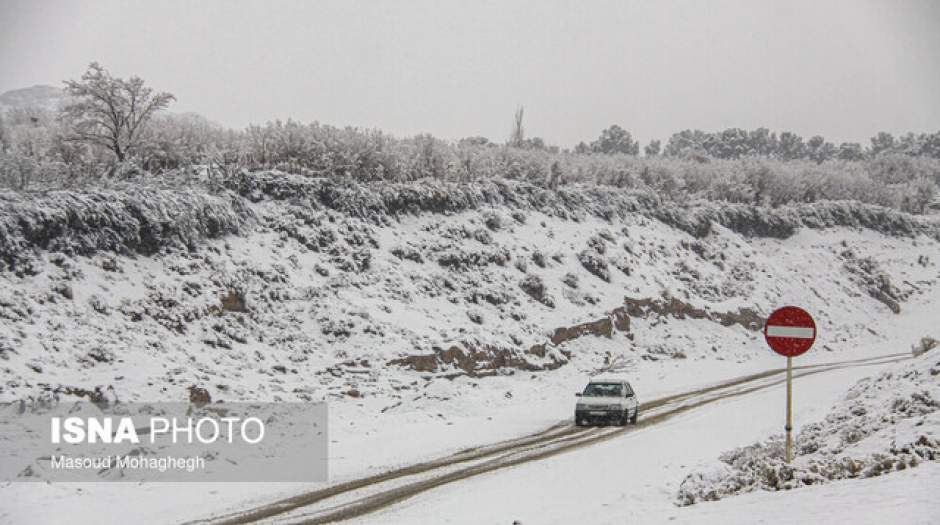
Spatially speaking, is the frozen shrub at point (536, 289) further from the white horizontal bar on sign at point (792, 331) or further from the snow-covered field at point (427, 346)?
the white horizontal bar on sign at point (792, 331)

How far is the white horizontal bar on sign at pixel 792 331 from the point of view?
37.7 feet

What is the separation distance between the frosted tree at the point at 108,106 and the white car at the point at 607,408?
70.9 ft

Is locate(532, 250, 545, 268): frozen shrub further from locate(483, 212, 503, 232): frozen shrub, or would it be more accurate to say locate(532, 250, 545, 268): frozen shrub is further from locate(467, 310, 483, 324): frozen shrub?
locate(467, 310, 483, 324): frozen shrub

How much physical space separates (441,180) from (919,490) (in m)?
32.7

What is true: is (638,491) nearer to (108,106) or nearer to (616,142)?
(108,106)

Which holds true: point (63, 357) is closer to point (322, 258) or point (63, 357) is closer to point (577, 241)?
point (322, 258)

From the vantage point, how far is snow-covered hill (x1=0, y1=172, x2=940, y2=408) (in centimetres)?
1869

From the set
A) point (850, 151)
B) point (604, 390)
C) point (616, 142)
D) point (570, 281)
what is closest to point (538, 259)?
point (570, 281)

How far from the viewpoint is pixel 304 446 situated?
17.1m

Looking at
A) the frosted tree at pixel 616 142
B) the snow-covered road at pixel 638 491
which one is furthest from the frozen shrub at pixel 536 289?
the frosted tree at pixel 616 142

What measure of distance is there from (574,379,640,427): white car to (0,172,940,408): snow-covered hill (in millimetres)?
5852

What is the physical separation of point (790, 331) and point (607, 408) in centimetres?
1002

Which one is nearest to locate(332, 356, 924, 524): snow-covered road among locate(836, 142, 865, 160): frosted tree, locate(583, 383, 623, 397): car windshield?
locate(583, 383, 623, 397): car windshield

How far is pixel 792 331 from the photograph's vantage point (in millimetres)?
11719
